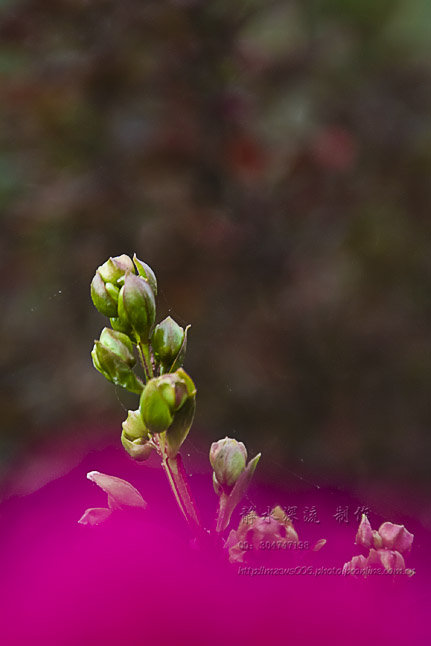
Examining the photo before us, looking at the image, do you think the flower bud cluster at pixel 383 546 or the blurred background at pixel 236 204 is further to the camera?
the blurred background at pixel 236 204

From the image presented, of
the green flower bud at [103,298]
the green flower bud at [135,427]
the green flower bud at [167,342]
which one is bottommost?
the green flower bud at [135,427]

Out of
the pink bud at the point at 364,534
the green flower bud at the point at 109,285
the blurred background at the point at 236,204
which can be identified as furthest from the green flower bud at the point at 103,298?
the blurred background at the point at 236,204

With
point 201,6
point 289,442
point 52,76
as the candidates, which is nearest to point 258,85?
point 201,6

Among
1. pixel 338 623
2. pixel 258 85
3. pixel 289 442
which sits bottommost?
pixel 338 623

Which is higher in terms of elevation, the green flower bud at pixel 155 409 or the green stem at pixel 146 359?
the green stem at pixel 146 359

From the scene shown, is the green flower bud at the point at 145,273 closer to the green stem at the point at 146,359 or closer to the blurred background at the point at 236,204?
the green stem at the point at 146,359

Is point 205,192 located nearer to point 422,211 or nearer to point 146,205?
point 146,205
